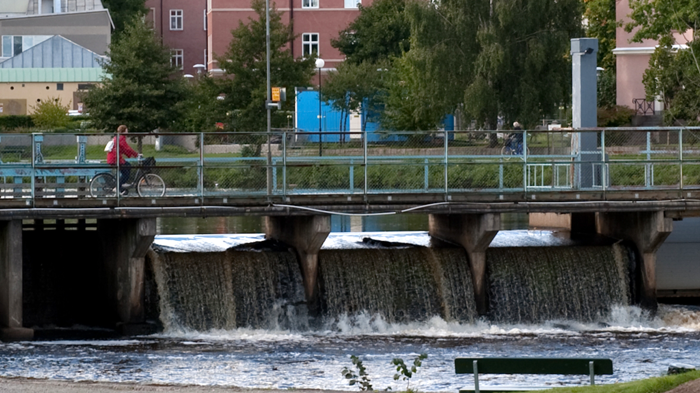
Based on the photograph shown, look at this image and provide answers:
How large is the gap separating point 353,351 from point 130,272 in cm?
556

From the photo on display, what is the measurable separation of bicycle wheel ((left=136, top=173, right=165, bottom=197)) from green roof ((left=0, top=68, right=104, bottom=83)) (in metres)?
58.9

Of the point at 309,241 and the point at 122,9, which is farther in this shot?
the point at 122,9

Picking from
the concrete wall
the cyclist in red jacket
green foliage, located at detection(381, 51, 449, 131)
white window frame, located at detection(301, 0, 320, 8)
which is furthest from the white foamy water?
white window frame, located at detection(301, 0, 320, 8)

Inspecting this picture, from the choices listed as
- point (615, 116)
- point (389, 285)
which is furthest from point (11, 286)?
point (615, 116)

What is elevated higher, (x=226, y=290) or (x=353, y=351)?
(x=226, y=290)

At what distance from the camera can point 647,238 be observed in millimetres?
30391

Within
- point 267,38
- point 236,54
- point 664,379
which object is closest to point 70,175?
point 664,379

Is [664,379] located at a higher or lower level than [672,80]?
lower

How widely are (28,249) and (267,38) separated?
29142 millimetres

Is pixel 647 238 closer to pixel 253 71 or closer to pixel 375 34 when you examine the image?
pixel 253 71

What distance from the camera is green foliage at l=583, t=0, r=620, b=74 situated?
67625mm

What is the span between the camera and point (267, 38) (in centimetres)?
5788

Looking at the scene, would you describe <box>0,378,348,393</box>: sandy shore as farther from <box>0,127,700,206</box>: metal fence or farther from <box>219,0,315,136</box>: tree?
<box>219,0,315,136</box>: tree

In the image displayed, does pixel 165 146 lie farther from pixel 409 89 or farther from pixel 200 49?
pixel 200 49
